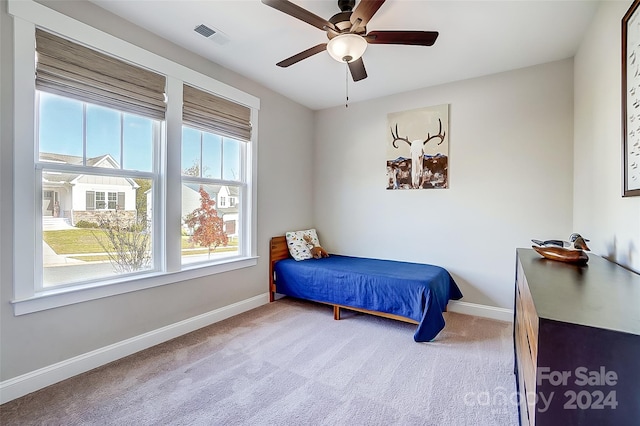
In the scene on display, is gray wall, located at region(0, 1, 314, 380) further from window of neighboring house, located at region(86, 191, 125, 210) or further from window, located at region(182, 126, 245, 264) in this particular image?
window of neighboring house, located at region(86, 191, 125, 210)

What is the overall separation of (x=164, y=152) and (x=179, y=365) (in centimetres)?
183

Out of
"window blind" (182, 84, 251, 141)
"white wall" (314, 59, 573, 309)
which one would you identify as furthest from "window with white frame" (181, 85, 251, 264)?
"white wall" (314, 59, 573, 309)

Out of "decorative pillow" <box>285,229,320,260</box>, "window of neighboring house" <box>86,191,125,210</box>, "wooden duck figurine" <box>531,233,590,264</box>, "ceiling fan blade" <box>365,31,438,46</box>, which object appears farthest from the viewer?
"decorative pillow" <box>285,229,320,260</box>

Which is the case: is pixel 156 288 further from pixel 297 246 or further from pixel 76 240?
pixel 297 246

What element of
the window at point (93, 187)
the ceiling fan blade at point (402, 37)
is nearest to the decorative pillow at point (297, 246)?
the window at point (93, 187)

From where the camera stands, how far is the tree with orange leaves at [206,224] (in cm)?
296

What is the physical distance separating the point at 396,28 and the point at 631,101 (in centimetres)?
163

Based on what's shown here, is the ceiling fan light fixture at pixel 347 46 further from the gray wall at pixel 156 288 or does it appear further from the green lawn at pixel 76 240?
the green lawn at pixel 76 240

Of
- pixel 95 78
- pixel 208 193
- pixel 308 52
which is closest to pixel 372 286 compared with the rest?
pixel 208 193

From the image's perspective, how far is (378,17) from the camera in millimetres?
2201

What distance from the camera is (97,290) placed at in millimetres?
2172

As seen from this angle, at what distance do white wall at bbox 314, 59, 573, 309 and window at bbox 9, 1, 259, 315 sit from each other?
189 centimetres

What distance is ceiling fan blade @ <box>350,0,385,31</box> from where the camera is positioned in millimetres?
1645

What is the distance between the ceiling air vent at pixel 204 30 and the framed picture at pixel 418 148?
2.32m
